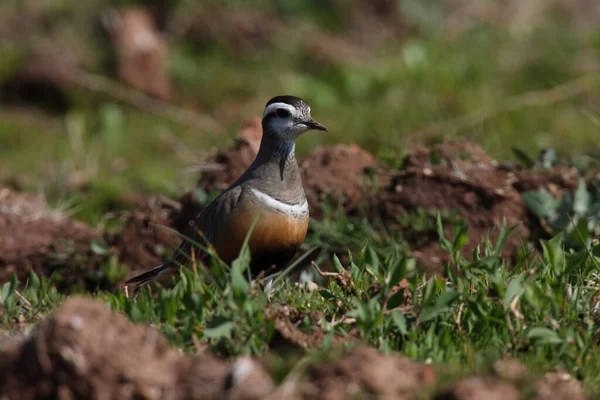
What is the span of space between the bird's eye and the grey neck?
0.40 ft

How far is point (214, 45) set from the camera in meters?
12.5

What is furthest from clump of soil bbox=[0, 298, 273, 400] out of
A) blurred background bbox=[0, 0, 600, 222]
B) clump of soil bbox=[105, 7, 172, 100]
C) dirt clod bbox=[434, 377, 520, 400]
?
clump of soil bbox=[105, 7, 172, 100]

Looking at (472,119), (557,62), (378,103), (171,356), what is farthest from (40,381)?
(557,62)

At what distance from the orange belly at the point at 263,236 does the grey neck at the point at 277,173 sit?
153mm

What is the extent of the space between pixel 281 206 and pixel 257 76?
6723 mm

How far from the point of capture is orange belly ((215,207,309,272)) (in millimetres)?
5297

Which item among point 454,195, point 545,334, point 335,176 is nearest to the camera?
point 545,334

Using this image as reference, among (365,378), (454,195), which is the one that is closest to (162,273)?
(454,195)

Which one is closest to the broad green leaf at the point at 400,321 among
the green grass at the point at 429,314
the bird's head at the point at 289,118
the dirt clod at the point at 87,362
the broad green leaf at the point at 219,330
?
the green grass at the point at 429,314

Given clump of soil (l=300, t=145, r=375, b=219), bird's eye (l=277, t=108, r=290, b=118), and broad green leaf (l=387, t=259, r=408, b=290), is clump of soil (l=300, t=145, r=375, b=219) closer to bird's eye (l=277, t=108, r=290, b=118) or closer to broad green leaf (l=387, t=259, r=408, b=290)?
bird's eye (l=277, t=108, r=290, b=118)

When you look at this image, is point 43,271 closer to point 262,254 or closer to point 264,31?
point 262,254

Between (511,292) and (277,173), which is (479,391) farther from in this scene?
(277,173)

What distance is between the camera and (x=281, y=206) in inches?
213

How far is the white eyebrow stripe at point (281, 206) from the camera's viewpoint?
17.7 feet
